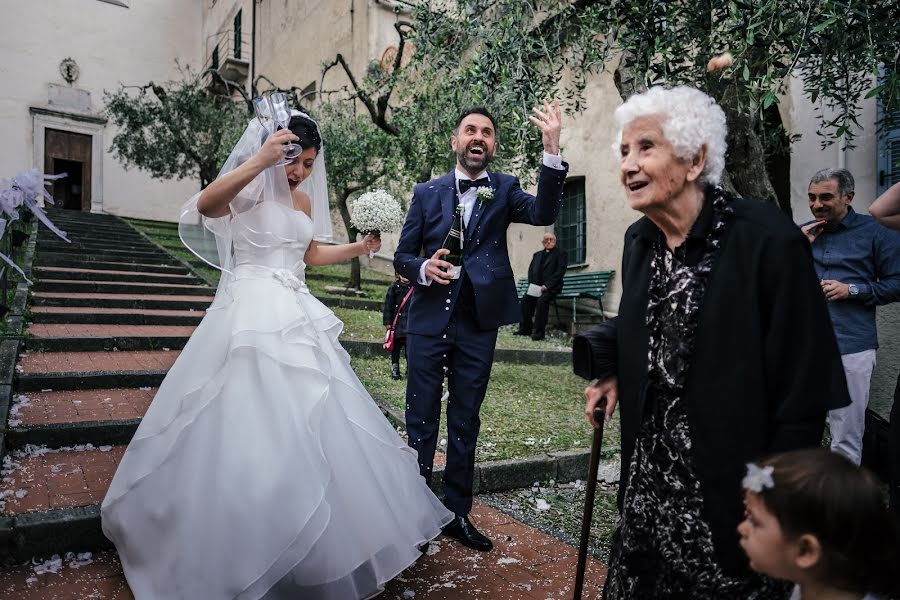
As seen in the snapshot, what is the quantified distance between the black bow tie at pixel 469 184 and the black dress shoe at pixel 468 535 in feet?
5.83

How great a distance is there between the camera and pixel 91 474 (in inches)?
162

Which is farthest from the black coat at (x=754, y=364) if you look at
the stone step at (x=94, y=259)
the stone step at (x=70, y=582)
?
the stone step at (x=94, y=259)

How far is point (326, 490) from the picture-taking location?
2.79m

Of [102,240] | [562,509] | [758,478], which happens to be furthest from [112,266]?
[758,478]

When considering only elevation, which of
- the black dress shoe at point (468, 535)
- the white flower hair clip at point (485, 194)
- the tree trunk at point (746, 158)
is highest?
the tree trunk at point (746, 158)

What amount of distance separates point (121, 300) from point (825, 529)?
31.6 ft

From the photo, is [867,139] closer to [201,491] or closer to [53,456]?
[201,491]

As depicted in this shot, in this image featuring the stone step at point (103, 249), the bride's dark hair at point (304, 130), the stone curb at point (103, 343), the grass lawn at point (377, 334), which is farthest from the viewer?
the stone step at point (103, 249)

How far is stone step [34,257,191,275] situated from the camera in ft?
36.6

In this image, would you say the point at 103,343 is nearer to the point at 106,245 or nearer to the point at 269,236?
the point at 269,236

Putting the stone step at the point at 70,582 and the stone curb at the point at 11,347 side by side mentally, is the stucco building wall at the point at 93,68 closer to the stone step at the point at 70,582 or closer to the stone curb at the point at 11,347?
the stone curb at the point at 11,347

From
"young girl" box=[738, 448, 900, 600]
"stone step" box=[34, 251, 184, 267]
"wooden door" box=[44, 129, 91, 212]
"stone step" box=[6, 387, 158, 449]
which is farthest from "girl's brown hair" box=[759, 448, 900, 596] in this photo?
"wooden door" box=[44, 129, 91, 212]

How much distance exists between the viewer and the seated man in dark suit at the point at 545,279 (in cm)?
1205

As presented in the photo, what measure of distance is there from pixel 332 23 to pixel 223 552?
20.9 meters
